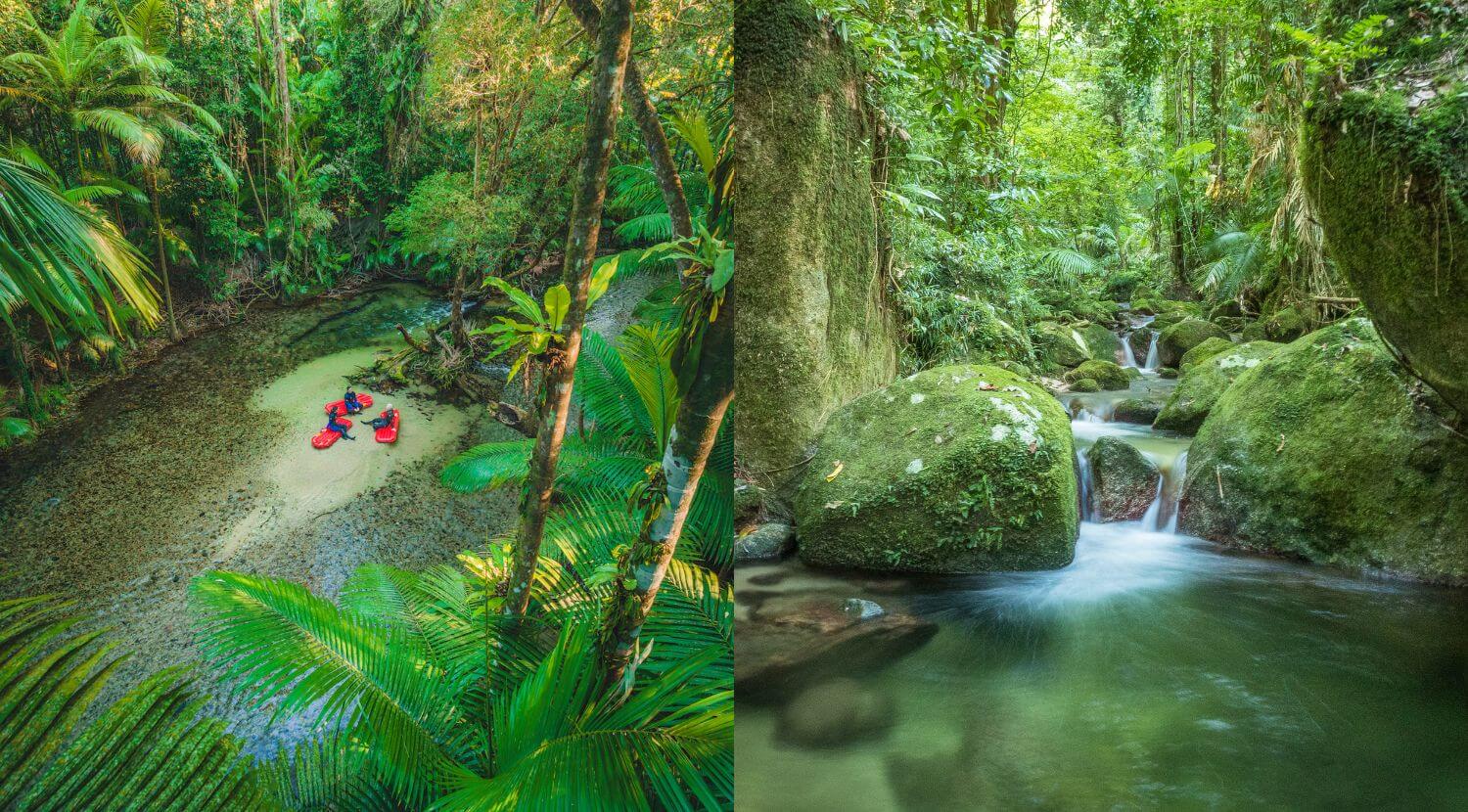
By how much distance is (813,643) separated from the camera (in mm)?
2475

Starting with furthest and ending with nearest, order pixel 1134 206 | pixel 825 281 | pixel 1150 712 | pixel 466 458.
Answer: pixel 1134 206 → pixel 825 281 → pixel 1150 712 → pixel 466 458

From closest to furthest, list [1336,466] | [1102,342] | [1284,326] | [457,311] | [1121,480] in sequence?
[457,311]
[1336,466]
[1121,480]
[1284,326]
[1102,342]

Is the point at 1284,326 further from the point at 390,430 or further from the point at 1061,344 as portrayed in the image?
the point at 390,430

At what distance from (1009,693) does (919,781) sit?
23.5 inches

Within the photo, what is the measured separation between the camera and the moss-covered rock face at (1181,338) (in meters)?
6.65

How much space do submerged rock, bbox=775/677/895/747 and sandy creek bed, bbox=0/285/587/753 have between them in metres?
1.61

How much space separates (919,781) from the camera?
1.85 m

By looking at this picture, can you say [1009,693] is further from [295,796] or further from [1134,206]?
[1134,206]

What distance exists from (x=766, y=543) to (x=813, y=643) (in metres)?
0.71

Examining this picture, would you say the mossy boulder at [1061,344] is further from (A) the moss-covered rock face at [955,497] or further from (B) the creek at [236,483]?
(B) the creek at [236,483]

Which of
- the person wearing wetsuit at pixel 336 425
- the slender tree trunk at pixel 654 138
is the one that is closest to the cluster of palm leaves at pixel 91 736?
the person wearing wetsuit at pixel 336 425

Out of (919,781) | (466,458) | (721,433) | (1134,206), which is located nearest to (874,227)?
(919,781)

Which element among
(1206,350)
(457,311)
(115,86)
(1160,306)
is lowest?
(457,311)

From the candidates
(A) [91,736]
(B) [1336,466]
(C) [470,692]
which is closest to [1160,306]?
(B) [1336,466]
